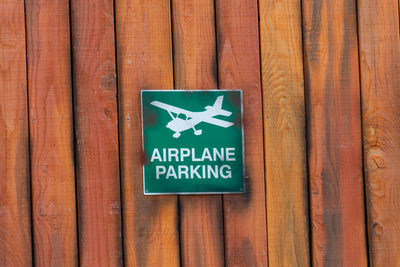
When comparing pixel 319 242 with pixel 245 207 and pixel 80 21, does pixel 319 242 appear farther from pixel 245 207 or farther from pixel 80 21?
pixel 80 21

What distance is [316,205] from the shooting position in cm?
200

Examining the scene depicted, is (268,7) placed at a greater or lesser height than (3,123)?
greater

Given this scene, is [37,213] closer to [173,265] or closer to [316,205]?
[173,265]

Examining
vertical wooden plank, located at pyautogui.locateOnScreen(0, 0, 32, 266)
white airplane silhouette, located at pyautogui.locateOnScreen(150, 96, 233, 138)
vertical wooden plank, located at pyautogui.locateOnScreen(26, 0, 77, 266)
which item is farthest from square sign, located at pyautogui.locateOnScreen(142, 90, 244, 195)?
vertical wooden plank, located at pyautogui.locateOnScreen(0, 0, 32, 266)

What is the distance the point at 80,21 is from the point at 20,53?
0.72ft

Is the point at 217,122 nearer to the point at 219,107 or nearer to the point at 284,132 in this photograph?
the point at 219,107

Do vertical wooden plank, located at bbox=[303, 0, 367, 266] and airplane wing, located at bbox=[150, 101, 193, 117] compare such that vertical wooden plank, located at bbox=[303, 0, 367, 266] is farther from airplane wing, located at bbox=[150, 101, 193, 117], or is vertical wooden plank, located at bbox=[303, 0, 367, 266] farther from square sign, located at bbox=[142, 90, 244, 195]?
airplane wing, located at bbox=[150, 101, 193, 117]

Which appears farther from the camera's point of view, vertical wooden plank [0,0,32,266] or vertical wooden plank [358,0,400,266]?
vertical wooden plank [358,0,400,266]

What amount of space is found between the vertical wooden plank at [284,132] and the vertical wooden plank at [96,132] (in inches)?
19.9

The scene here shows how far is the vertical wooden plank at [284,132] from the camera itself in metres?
1.99

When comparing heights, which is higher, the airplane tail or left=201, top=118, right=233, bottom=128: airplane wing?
the airplane tail

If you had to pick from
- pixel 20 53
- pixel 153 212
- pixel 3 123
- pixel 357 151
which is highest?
pixel 20 53

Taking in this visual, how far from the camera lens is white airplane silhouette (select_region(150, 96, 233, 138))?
1.96 metres

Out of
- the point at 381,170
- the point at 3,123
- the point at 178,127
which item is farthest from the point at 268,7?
the point at 3,123
